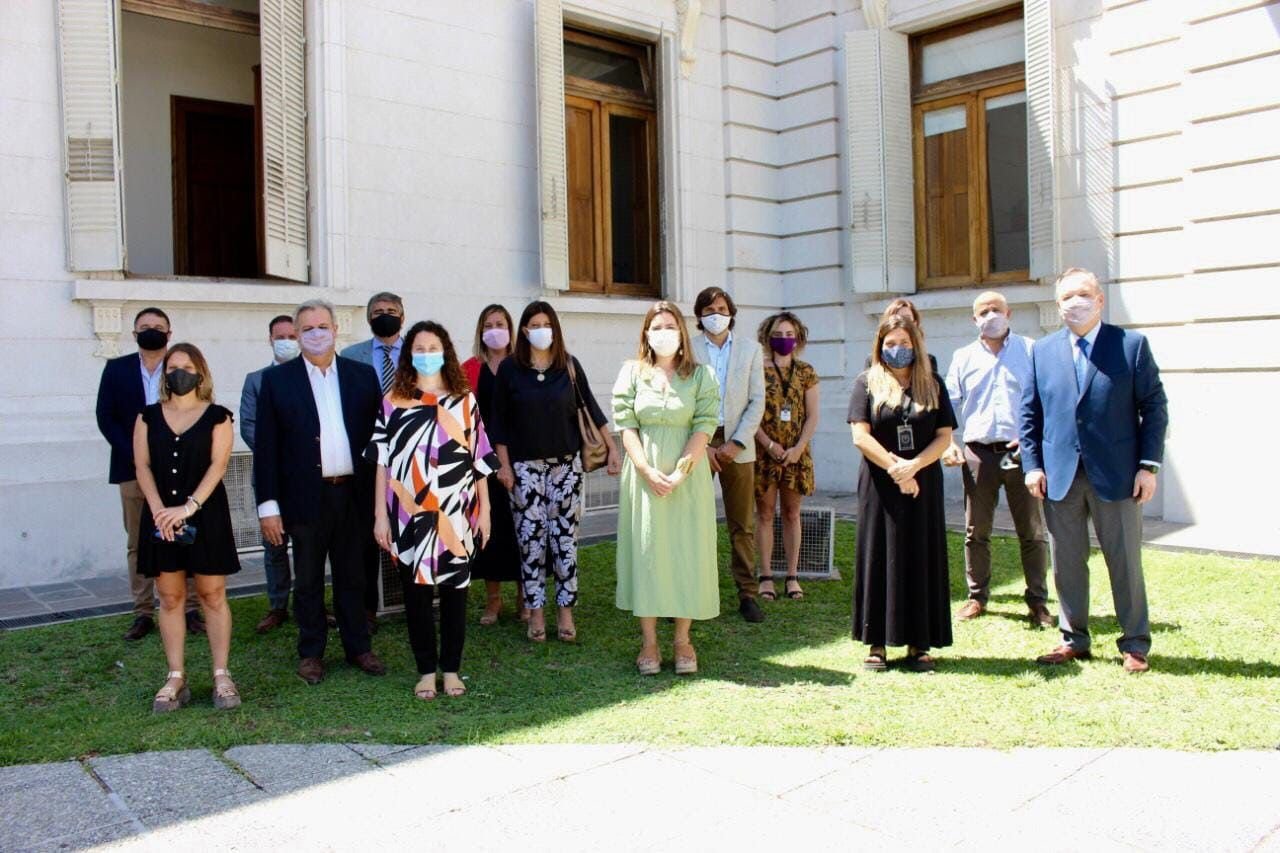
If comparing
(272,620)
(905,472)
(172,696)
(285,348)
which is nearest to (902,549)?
(905,472)

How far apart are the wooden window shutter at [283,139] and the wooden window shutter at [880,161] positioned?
18.9ft

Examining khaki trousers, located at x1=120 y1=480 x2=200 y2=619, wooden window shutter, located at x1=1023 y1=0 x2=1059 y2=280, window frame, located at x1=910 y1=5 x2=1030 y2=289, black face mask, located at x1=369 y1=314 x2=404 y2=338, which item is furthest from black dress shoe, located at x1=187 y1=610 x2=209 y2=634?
window frame, located at x1=910 y1=5 x2=1030 y2=289

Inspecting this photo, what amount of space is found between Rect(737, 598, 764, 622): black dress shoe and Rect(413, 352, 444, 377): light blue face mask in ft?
8.47

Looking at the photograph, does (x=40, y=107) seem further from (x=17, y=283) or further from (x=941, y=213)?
(x=941, y=213)

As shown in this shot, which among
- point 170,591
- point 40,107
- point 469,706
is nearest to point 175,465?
point 170,591

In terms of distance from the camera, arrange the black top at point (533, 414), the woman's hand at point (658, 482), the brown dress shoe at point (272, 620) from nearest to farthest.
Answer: the woman's hand at point (658, 482)
the black top at point (533, 414)
the brown dress shoe at point (272, 620)

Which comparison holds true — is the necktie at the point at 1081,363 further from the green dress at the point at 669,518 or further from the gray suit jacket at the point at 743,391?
the gray suit jacket at the point at 743,391

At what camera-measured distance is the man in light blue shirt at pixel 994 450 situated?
654 cm

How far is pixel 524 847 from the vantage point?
3.66 metres

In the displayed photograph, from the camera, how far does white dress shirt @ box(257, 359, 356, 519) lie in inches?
222

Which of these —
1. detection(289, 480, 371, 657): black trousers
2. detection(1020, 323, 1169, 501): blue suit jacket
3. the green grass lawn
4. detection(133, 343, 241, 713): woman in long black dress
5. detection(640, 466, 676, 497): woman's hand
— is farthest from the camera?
detection(289, 480, 371, 657): black trousers

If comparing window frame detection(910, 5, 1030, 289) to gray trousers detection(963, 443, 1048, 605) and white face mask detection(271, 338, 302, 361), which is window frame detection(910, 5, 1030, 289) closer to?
gray trousers detection(963, 443, 1048, 605)

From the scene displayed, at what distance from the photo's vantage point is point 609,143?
473 inches

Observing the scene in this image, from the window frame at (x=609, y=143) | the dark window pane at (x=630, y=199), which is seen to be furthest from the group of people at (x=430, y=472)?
the dark window pane at (x=630, y=199)
